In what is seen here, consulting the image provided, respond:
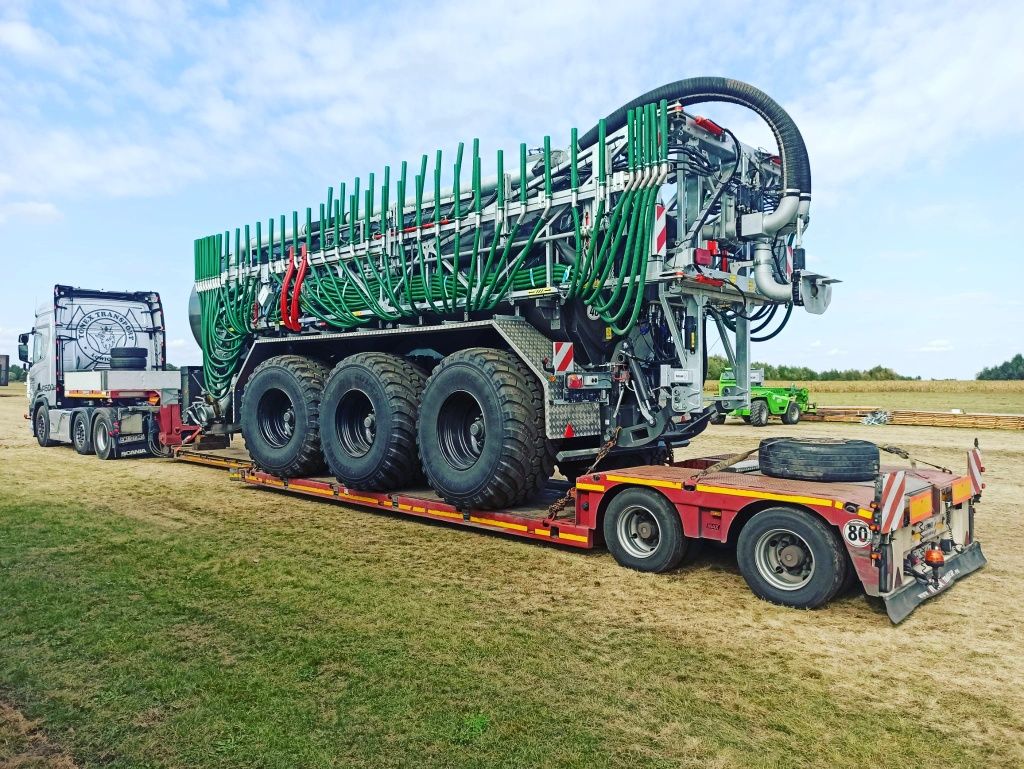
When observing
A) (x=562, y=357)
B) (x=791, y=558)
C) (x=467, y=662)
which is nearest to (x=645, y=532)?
(x=791, y=558)

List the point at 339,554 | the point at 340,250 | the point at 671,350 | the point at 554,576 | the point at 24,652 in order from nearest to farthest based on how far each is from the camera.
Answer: the point at 24,652, the point at 554,576, the point at 339,554, the point at 671,350, the point at 340,250

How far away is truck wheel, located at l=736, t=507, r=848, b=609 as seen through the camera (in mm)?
5418

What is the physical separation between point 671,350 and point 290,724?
5.44m

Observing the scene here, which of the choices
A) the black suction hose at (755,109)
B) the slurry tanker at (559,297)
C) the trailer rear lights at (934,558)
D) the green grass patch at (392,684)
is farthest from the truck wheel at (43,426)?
the trailer rear lights at (934,558)

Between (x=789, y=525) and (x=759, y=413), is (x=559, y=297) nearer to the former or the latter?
(x=789, y=525)

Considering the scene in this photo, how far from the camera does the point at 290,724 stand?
149 inches

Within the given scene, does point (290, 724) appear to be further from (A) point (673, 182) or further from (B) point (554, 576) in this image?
(A) point (673, 182)

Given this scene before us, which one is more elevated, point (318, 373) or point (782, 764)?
point (318, 373)

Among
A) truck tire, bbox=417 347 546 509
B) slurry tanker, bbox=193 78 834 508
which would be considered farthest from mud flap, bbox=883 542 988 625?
truck tire, bbox=417 347 546 509

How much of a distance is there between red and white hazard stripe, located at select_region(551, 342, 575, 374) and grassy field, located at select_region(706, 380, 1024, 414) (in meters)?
27.6

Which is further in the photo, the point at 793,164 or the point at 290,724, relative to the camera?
the point at 793,164

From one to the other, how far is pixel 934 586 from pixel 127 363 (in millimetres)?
15805

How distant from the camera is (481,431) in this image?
8242 millimetres

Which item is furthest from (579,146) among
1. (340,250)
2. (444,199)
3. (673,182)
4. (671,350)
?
(340,250)
